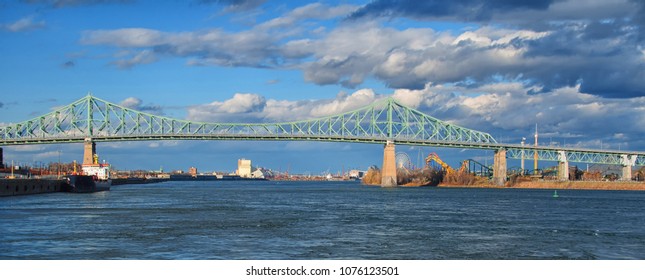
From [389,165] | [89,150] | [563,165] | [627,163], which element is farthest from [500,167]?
[89,150]

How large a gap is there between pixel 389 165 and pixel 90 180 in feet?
192

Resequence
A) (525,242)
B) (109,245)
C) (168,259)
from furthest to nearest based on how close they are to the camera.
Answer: (525,242) → (109,245) → (168,259)

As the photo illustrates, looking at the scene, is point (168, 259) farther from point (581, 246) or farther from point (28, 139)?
point (28, 139)

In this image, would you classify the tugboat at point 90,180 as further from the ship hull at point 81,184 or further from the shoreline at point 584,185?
the shoreline at point 584,185

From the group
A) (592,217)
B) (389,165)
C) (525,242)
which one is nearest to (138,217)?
(525,242)

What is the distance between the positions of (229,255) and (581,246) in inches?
570

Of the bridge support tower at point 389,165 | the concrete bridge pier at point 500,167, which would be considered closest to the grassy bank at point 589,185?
the concrete bridge pier at point 500,167

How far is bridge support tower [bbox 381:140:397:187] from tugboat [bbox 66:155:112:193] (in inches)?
1966

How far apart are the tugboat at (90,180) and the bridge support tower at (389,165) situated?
49948mm

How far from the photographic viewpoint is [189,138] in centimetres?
14800

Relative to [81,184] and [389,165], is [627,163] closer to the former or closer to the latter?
[389,165]

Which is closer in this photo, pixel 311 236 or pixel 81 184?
pixel 311 236

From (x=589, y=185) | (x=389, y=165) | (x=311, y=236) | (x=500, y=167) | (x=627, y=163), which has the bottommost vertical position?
(x=589, y=185)

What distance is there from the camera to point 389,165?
144375 mm
